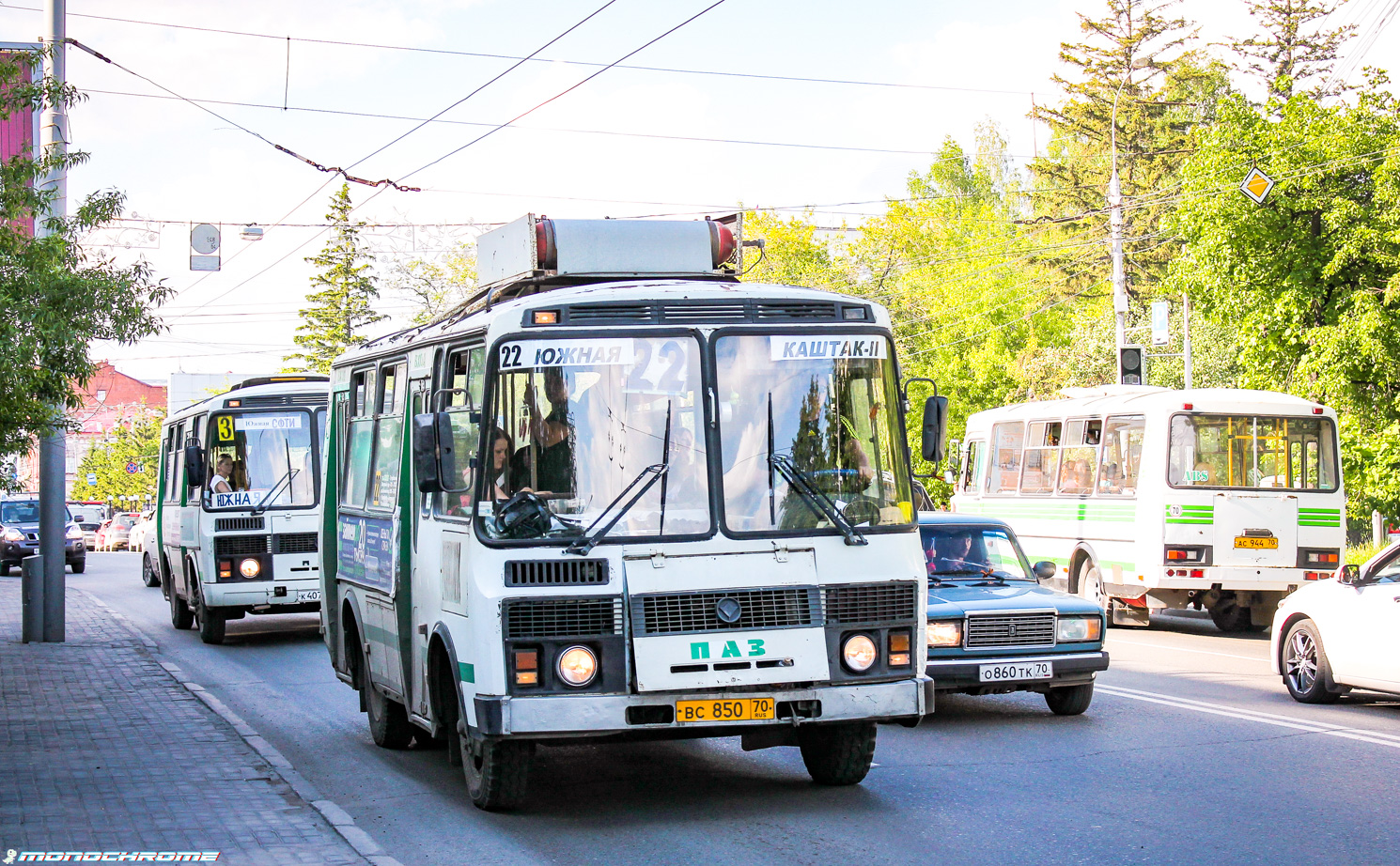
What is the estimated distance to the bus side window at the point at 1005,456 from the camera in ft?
79.4

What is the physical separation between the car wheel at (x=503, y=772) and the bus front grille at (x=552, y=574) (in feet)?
3.26

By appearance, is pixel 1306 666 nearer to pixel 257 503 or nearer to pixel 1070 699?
pixel 1070 699

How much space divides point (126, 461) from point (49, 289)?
3680 inches

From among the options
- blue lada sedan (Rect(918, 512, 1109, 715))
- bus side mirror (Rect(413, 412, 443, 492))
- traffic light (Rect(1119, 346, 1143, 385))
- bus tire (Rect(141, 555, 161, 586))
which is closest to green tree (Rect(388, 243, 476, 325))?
bus tire (Rect(141, 555, 161, 586))

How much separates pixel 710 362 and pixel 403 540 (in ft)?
8.76

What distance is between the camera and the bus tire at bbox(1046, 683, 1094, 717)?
1195 centimetres

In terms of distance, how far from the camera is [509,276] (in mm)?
10461

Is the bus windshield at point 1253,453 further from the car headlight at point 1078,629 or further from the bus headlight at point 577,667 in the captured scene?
the bus headlight at point 577,667

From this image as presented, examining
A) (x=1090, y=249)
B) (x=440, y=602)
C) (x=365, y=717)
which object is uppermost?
(x=1090, y=249)

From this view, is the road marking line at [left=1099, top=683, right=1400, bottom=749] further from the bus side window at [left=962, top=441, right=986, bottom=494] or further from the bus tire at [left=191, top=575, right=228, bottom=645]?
the bus side window at [left=962, top=441, right=986, bottom=494]

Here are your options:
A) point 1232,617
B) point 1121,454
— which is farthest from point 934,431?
point 1232,617

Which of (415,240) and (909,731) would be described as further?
(415,240)

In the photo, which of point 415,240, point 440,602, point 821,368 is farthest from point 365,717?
point 415,240

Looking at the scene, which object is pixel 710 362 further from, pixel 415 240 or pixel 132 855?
pixel 415 240
